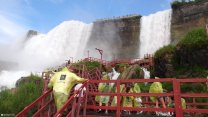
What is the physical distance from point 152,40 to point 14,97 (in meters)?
31.2

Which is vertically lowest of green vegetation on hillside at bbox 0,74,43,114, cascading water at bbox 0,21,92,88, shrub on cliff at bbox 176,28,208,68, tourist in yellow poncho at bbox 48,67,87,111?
green vegetation on hillside at bbox 0,74,43,114

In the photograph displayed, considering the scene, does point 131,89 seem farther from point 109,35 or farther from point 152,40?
point 109,35

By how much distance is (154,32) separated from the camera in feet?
165

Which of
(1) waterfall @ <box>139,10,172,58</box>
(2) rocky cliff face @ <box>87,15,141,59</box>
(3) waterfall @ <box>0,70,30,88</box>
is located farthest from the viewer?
(3) waterfall @ <box>0,70,30,88</box>

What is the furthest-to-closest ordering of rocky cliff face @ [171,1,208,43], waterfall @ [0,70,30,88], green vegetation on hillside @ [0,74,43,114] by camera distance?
1. waterfall @ [0,70,30,88]
2. rocky cliff face @ [171,1,208,43]
3. green vegetation on hillside @ [0,74,43,114]

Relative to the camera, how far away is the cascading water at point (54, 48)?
60438 millimetres

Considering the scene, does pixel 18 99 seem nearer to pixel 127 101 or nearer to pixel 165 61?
pixel 127 101

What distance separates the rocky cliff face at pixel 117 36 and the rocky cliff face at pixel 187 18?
722cm

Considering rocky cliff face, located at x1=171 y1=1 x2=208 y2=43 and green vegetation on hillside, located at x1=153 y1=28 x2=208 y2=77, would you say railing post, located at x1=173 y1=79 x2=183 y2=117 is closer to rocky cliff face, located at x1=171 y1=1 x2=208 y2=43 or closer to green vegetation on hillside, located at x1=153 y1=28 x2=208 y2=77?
green vegetation on hillside, located at x1=153 y1=28 x2=208 y2=77

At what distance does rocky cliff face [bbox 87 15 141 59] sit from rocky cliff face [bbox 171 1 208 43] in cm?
722

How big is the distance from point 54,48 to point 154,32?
20930 millimetres

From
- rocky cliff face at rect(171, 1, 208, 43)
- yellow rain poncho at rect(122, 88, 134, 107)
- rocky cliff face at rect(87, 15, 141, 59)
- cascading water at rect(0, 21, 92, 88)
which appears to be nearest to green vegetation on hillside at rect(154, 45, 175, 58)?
rocky cliff face at rect(171, 1, 208, 43)

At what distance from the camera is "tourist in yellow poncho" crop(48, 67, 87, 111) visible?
1034 centimetres

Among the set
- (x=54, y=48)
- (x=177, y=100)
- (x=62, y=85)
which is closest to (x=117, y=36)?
(x=54, y=48)
